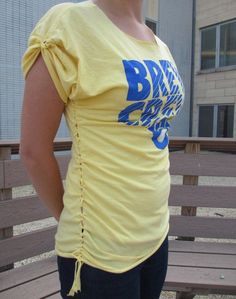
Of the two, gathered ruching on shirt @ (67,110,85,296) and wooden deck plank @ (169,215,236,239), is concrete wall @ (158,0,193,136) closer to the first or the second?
wooden deck plank @ (169,215,236,239)

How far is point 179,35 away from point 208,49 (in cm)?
120

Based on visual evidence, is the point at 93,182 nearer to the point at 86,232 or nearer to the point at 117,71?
the point at 86,232

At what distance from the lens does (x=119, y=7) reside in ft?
3.76

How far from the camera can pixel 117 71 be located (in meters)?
1.04

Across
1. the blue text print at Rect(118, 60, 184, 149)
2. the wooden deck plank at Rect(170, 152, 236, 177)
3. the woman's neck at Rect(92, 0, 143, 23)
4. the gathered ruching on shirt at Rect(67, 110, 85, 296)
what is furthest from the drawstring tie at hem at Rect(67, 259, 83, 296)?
the wooden deck plank at Rect(170, 152, 236, 177)

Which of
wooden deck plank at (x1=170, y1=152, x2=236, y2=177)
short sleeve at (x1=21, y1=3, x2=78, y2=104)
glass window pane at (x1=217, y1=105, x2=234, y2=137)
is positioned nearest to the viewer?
short sleeve at (x1=21, y1=3, x2=78, y2=104)

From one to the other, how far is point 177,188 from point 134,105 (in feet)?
7.34

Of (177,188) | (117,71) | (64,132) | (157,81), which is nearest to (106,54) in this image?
(117,71)

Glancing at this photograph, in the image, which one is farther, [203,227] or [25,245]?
[203,227]

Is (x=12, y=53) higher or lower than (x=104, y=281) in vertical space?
higher

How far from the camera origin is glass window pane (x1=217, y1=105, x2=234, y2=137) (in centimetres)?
1297

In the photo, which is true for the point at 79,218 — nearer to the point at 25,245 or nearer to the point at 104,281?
the point at 104,281

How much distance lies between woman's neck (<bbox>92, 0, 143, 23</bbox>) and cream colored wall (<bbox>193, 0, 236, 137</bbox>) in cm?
1217

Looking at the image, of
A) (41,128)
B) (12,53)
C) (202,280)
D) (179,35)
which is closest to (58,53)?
(41,128)
